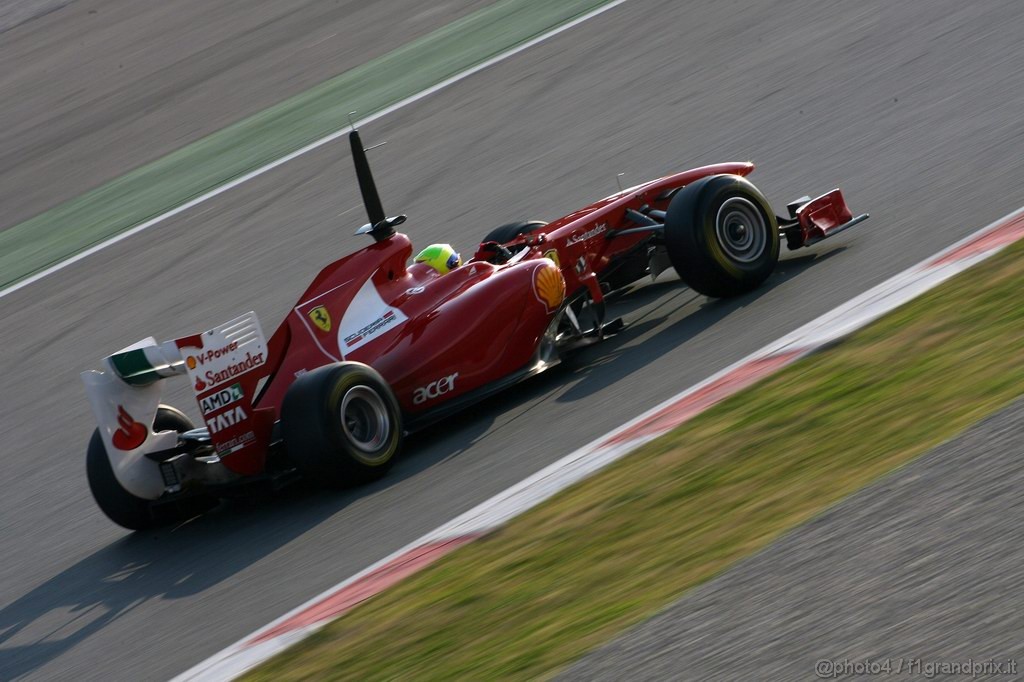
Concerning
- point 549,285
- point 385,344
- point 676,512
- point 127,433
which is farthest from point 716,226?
point 127,433

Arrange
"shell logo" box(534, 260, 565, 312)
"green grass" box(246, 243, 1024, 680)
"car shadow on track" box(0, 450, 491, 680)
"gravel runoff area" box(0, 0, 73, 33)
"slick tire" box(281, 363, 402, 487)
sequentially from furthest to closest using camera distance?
1. "gravel runoff area" box(0, 0, 73, 33)
2. "shell logo" box(534, 260, 565, 312)
3. "slick tire" box(281, 363, 402, 487)
4. "car shadow on track" box(0, 450, 491, 680)
5. "green grass" box(246, 243, 1024, 680)

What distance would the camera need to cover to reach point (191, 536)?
6730mm

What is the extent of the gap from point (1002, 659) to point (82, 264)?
34.1ft

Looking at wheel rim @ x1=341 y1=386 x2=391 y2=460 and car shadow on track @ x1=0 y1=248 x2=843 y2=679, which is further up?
wheel rim @ x1=341 y1=386 x2=391 y2=460

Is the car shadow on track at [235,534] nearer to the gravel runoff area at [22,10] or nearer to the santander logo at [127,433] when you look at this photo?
the santander logo at [127,433]

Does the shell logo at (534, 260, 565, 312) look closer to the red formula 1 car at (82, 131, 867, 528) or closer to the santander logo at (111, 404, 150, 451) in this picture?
the red formula 1 car at (82, 131, 867, 528)

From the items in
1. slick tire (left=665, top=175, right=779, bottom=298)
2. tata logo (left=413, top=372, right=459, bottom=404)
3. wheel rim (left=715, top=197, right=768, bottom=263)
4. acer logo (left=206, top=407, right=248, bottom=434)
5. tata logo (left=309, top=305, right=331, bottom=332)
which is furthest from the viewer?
wheel rim (left=715, top=197, right=768, bottom=263)

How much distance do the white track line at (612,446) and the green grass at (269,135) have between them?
7967 mm

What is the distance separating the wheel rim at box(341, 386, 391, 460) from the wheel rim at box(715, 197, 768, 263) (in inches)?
87.9

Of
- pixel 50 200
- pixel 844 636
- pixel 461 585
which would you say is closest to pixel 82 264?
pixel 50 200

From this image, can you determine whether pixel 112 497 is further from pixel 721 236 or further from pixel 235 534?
pixel 721 236

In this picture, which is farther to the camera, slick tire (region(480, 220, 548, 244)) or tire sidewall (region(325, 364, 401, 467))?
slick tire (region(480, 220, 548, 244))

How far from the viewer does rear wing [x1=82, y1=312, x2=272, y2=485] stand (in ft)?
21.5

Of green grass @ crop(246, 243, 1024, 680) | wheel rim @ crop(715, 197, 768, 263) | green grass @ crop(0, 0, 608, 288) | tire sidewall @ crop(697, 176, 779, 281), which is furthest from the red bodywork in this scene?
green grass @ crop(0, 0, 608, 288)
